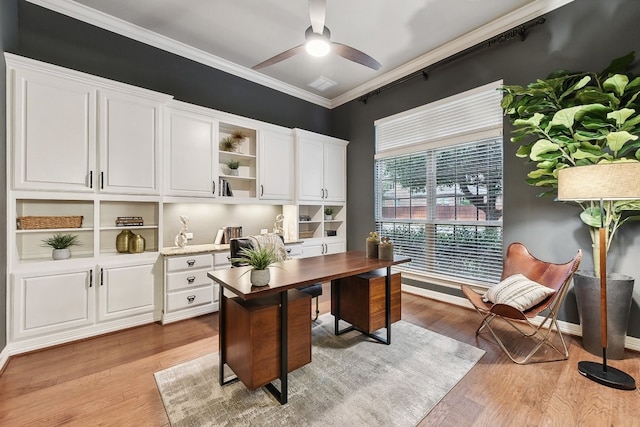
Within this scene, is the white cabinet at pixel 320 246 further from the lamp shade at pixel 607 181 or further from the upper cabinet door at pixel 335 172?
the lamp shade at pixel 607 181

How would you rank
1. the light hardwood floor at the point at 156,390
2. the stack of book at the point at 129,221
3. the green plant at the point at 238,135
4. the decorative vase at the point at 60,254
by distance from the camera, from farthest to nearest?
the green plant at the point at 238,135 < the stack of book at the point at 129,221 < the decorative vase at the point at 60,254 < the light hardwood floor at the point at 156,390

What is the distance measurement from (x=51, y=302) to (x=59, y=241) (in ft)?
1.84

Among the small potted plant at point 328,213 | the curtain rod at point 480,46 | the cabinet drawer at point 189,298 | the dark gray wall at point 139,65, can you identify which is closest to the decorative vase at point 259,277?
the cabinet drawer at point 189,298

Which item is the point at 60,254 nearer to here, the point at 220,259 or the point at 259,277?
the point at 220,259

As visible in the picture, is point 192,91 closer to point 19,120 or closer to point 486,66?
point 19,120

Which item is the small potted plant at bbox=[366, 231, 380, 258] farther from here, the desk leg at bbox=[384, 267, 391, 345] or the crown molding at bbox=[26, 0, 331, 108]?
the crown molding at bbox=[26, 0, 331, 108]

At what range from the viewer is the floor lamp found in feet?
5.67

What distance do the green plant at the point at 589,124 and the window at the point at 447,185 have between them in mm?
698

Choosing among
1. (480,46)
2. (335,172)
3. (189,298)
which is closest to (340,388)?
(189,298)

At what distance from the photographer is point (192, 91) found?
3656 millimetres

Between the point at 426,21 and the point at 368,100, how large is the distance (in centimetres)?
165

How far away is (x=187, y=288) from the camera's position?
10.2ft

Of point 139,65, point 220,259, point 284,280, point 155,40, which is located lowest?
point 220,259

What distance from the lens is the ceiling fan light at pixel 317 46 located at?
2406 millimetres
